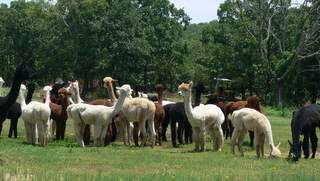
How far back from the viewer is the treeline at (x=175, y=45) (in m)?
54.8

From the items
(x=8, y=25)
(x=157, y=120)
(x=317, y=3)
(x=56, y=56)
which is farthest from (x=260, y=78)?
(x=157, y=120)

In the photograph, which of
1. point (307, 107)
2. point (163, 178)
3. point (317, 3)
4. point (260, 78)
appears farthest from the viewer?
point (260, 78)

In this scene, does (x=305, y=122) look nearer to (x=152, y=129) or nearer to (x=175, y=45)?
(x=152, y=129)

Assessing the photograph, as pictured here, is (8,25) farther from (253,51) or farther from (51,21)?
(253,51)

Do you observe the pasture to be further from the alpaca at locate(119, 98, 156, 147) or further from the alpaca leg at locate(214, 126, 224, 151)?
the alpaca at locate(119, 98, 156, 147)

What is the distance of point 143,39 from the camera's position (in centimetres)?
5650

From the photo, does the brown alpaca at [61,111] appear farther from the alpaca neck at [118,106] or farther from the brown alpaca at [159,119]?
the brown alpaca at [159,119]

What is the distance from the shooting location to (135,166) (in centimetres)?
1317

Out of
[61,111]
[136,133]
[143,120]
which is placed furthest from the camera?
[61,111]

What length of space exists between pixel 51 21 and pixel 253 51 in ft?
72.7

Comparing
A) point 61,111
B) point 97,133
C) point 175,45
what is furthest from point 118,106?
point 175,45

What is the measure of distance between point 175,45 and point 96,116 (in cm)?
4677

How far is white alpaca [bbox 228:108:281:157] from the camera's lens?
16.0 m

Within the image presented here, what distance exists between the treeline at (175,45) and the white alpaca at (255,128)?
33609 millimetres
